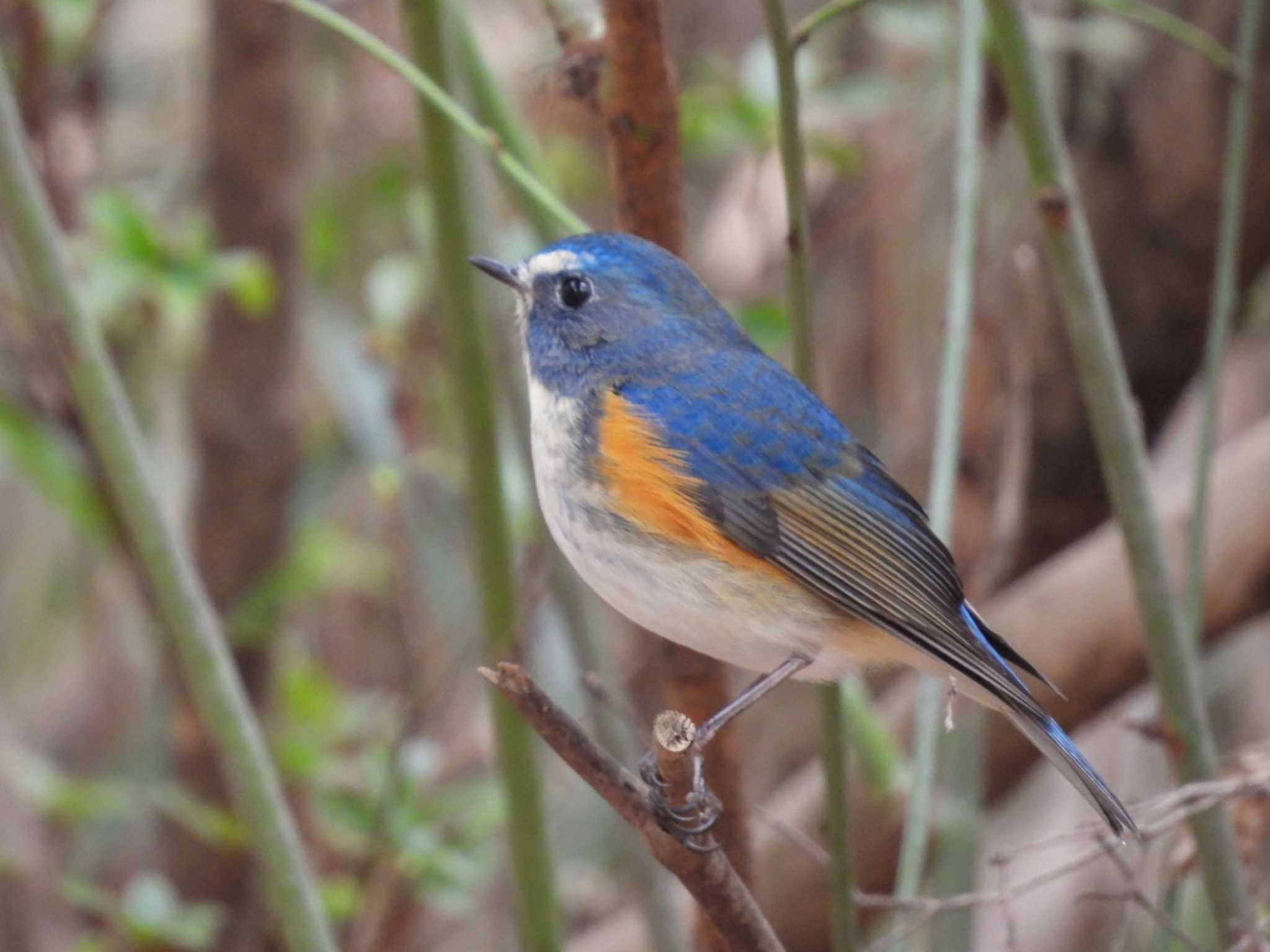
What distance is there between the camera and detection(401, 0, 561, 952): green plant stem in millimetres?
2035

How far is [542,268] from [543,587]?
2.04 feet

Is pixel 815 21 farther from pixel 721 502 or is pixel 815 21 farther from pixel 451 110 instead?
pixel 721 502

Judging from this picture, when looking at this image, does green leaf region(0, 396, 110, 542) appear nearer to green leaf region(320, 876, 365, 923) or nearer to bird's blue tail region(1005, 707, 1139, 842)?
green leaf region(320, 876, 365, 923)

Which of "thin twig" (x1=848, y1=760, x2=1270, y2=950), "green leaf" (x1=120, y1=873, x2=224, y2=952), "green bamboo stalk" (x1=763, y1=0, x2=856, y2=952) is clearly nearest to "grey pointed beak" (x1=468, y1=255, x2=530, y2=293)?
"green bamboo stalk" (x1=763, y1=0, x2=856, y2=952)

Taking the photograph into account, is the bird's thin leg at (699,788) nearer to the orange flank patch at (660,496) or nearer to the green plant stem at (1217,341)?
the orange flank patch at (660,496)

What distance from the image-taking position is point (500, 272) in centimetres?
204

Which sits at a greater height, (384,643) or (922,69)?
(922,69)

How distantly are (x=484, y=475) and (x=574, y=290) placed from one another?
10.5 inches

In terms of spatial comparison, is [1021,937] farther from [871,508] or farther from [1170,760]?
[871,508]

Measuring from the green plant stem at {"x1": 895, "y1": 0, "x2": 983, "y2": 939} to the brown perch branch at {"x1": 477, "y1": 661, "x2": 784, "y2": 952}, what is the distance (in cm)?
53

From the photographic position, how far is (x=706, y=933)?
7.02 ft

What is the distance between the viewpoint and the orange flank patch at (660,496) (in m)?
1.84

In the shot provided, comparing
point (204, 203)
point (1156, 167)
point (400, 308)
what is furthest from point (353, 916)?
point (1156, 167)

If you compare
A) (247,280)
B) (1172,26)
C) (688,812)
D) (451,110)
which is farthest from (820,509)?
(247,280)
